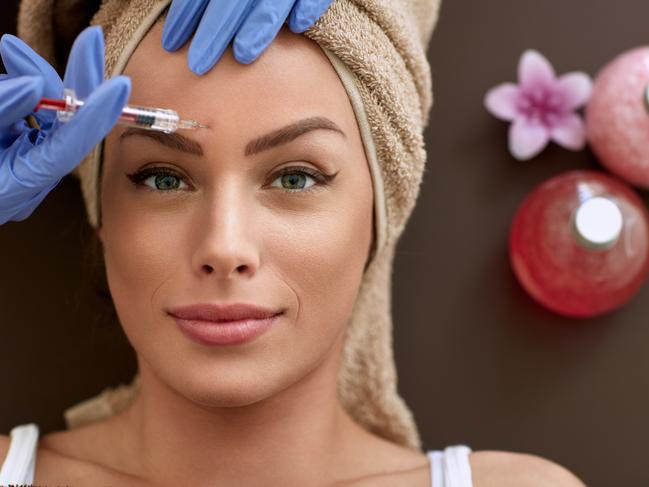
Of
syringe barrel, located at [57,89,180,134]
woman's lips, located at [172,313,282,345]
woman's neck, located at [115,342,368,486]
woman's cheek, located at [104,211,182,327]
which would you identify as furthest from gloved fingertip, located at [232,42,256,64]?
woman's neck, located at [115,342,368,486]

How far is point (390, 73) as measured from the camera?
1273 mm

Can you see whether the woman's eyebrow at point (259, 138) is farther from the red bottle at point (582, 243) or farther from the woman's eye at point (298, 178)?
the red bottle at point (582, 243)

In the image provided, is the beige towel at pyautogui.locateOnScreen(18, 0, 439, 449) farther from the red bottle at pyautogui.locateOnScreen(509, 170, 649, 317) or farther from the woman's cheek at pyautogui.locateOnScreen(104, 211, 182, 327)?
the red bottle at pyautogui.locateOnScreen(509, 170, 649, 317)

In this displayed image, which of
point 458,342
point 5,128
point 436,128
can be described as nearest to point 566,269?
point 458,342

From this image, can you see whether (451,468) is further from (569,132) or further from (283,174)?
(569,132)

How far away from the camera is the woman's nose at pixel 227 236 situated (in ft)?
3.65

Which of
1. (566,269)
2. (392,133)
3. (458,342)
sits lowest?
(458,342)

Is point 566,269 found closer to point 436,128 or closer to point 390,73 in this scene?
point 436,128

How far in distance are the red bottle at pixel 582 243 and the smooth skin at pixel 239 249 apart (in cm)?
43

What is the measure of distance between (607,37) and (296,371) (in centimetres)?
93

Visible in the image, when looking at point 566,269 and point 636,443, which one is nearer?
point 566,269

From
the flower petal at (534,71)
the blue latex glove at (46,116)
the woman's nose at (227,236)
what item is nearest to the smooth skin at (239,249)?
the woman's nose at (227,236)

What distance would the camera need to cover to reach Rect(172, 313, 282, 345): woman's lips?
1.15m

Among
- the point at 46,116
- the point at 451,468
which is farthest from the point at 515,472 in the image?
the point at 46,116
